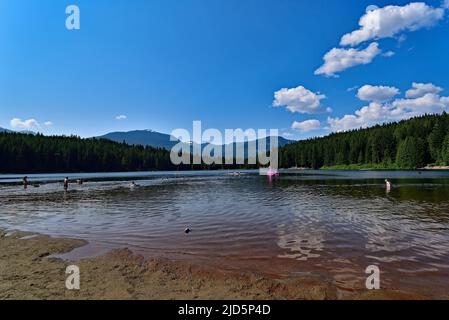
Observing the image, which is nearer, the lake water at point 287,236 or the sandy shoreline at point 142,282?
the sandy shoreline at point 142,282

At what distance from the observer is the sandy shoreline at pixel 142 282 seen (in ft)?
31.2

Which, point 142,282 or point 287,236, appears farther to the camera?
point 287,236

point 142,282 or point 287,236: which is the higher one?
point 142,282

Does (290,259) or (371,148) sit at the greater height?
(371,148)

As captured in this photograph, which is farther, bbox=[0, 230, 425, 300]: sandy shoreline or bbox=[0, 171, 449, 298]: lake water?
bbox=[0, 171, 449, 298]: lake water

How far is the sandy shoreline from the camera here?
951cm

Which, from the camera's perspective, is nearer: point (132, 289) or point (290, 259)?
point (132, 289)

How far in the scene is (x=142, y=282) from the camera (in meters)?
10.7

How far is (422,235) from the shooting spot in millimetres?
17969
